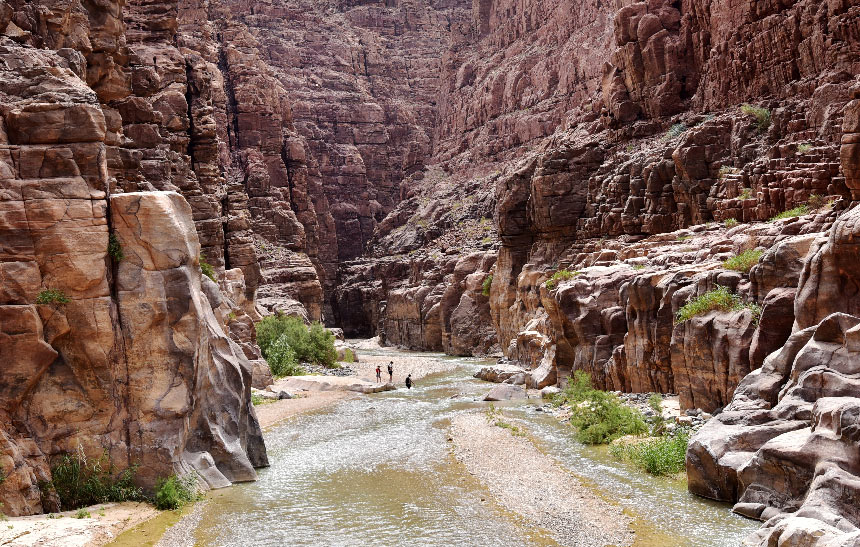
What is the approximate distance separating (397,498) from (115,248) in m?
9.76

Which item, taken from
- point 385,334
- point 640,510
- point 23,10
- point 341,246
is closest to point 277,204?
point 385,334

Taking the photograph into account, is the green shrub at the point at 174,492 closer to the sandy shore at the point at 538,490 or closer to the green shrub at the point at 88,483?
the green shrub at the point at 88,483

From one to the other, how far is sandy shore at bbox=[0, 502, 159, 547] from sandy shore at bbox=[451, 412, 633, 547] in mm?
9027

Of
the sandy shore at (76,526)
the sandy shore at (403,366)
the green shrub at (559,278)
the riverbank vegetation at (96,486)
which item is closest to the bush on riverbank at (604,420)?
the green shrub at (559,278)

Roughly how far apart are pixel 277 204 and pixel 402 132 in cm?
4639

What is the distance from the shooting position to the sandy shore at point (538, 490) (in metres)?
17.6

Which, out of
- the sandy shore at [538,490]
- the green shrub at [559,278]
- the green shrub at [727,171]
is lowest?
the sandy shore at [538,490]

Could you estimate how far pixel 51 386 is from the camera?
1930cm

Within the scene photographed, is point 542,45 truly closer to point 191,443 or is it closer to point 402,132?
point 402,132

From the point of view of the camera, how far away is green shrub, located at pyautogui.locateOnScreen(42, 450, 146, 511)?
19047mm

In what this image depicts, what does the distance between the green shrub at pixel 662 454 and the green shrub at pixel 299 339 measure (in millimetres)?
36344

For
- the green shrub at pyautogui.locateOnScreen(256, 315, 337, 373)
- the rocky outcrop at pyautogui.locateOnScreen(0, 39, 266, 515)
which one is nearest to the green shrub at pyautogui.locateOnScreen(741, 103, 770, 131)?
the green shrub at pyautogui.locateOnScreen(256, 315, 337, 373)

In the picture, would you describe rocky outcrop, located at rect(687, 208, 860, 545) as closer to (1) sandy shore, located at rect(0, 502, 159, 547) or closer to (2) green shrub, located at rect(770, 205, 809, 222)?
(1) sandy shore, located at rect(0, 502, 159, 547)

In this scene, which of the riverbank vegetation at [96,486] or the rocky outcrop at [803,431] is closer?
the rocky outcrop at [803,431]
